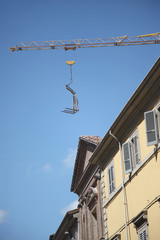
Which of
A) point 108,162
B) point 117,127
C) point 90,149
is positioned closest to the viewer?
point 117,127

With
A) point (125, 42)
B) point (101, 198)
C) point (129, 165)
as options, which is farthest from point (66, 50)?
point (129, 165)

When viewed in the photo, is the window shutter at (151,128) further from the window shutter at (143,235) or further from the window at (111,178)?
the window at (111,178)

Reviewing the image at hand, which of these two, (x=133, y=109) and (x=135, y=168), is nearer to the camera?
(x=135, y=168)

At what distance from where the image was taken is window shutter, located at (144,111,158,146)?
2220 centimetres

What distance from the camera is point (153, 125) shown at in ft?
73.7

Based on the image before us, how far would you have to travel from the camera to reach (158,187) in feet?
70.2

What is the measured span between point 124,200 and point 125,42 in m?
36.8

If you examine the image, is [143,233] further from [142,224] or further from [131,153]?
[131,153]

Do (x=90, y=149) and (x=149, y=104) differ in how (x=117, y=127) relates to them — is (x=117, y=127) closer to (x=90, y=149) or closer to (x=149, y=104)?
(x=149, y=104)

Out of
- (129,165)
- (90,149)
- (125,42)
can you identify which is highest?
(125,42)

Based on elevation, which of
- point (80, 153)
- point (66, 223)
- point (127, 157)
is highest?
point (80, 153)

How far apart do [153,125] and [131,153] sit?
3.07 m

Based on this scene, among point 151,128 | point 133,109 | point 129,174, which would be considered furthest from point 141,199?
point 133,109

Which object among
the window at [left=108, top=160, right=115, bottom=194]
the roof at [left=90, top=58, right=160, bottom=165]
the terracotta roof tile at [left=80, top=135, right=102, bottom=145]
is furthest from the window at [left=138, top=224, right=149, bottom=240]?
the terracotta roof tile at [left=80, top=135, right=102, bottom=145]
